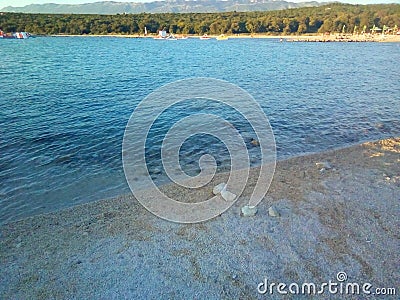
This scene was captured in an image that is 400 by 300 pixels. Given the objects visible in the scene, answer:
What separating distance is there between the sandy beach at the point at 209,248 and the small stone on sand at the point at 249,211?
0.13 m

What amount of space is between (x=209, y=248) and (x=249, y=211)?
1650 mm

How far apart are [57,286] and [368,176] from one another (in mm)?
9192

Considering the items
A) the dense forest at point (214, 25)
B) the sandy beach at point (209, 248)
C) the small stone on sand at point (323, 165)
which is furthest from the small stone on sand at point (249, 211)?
the dense forest at point (214, 25)

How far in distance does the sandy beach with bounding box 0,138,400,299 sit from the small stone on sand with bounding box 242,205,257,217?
128 mm

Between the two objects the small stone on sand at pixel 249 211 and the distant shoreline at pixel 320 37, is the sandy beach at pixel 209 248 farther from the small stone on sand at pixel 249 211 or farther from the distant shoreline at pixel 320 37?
the distant shoreline at pixel 320 37

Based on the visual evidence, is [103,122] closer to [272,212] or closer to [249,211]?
[249,211]

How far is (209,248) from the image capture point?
251 inches

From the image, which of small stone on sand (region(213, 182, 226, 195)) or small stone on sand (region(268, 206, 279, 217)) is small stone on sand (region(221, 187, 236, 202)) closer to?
small stone on sand (region(213, 182, 226, 195))

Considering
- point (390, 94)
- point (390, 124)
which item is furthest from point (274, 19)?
point (390, 124)

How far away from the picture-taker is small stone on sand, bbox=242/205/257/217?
7.48m

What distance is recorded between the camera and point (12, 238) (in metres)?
7.07

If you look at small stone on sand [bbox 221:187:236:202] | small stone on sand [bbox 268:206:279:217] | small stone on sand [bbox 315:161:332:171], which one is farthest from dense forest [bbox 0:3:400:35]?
small stone on sand [bbox 268:206:279:217]

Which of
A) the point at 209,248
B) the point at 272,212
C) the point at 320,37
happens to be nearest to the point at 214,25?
the point at 320,37

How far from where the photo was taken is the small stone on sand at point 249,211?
748 centimetres
